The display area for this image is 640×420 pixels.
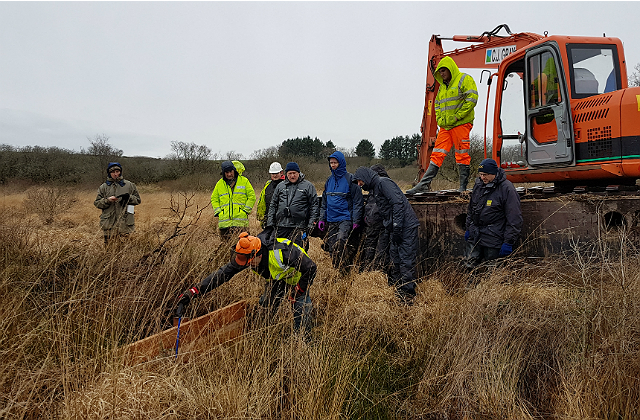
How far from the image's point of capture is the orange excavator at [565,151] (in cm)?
490

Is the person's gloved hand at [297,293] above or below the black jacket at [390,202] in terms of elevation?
below

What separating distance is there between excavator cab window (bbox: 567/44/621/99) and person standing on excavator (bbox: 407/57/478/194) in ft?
4.06

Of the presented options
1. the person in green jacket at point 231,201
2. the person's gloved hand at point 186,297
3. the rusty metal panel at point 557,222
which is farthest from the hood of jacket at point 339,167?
the person's gloved hand at point 186,297

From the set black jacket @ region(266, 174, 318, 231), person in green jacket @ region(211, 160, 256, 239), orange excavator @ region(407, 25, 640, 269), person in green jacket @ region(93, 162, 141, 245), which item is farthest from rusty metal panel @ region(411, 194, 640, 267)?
person in green jacket @ region(93, 162, 141, 245)

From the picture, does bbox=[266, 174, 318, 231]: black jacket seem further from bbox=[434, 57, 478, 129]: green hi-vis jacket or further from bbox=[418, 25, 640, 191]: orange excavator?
bbox=[418, 25, 640, 191]: orange excavator

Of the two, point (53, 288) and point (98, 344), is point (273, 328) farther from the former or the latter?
point (53, 288)

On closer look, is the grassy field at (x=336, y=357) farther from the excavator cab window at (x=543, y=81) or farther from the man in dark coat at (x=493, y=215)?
the excavator cab window at (x=543, y=81)

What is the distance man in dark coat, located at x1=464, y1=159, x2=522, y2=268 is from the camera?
467 cm

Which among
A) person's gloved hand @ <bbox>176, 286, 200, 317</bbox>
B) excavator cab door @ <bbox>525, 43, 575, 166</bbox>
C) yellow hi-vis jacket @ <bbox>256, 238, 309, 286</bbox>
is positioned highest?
excavator cab door @ <bbox>525, 43, 575, 166</bbox>

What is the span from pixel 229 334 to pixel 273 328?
1.53 feet

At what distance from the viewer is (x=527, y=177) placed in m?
6.13

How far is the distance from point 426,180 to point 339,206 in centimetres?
162

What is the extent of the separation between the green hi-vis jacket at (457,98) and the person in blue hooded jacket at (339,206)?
68.3 inches

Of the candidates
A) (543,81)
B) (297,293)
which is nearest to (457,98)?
(543,81)
